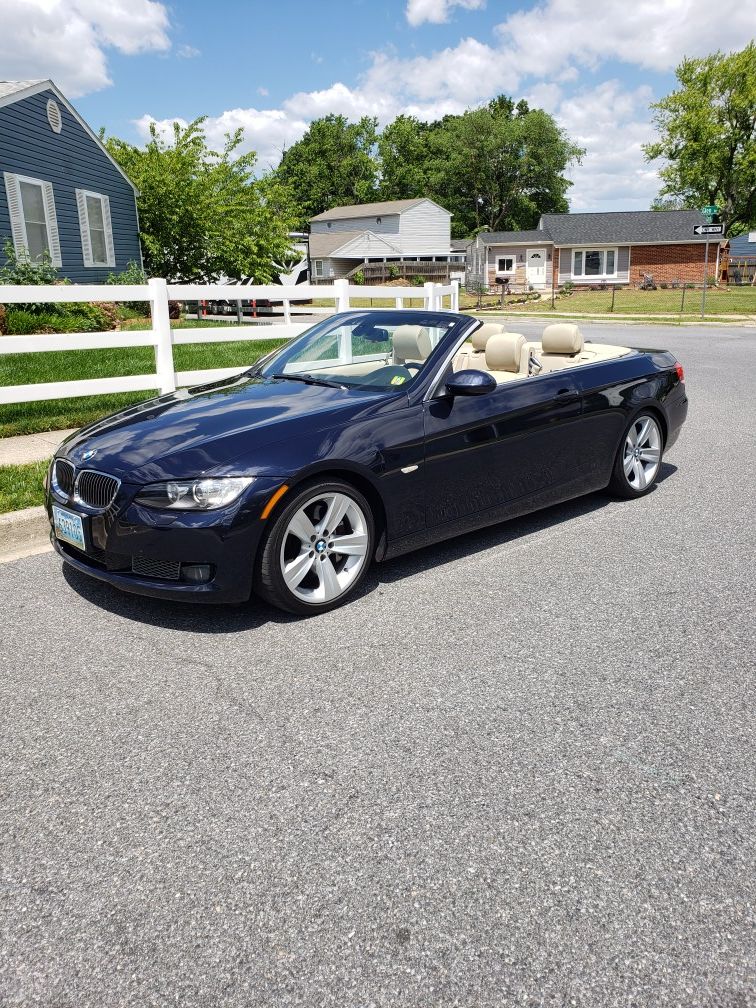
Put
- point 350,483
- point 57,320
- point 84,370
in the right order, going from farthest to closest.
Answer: point 57,320 → point 84,370 → point 350,483

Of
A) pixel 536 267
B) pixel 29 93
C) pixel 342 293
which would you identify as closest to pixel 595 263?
pixel 536 267

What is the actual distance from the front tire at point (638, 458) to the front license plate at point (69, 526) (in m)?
3.67

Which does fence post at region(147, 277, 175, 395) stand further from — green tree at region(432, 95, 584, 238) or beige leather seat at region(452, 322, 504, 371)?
green tree at region(432, 95, 584, 238)

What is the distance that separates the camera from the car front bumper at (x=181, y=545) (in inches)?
149

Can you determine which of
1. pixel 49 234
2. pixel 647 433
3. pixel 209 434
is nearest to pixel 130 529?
Answer: pixel 209 434

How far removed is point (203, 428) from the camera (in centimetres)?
425

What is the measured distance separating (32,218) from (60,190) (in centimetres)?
142

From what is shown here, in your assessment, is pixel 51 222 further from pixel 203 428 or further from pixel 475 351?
pixel 203 428

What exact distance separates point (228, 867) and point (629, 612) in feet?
8.19

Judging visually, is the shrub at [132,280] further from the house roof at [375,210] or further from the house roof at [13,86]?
the house roof at [375,210]

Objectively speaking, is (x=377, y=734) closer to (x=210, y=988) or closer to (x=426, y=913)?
(x=426, y=913)

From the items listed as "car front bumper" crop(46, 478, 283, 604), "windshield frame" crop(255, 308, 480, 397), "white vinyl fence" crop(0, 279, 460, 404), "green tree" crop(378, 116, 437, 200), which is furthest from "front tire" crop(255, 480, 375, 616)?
"green tree" crop(378, 116, 437, 200)

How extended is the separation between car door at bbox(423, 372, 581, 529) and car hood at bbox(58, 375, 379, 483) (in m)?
0.50

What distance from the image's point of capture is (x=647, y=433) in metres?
6.16
